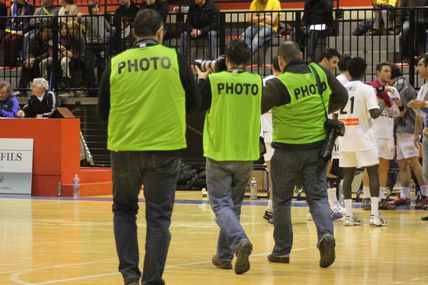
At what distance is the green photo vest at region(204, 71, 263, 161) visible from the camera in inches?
399

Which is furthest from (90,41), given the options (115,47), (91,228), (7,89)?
(91,228)

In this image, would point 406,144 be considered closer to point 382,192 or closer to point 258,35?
point 382,192

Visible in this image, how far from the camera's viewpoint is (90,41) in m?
22.8

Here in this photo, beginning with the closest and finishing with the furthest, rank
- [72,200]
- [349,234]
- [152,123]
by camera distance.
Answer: [152,123] < [349,234] < [72,200]

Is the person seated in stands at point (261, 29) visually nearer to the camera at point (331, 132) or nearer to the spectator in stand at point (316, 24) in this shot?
the spectator in stand at point (316, 24)

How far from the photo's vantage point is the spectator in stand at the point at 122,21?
22469 mm

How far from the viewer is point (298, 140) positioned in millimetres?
10617

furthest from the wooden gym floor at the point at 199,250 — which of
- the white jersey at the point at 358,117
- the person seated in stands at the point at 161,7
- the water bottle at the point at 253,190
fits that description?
the person seated in stands at the point at 161,7

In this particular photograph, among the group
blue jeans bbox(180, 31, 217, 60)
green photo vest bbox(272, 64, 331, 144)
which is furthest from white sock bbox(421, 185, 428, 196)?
green photo vest bbox(272, 64, 331, 144)

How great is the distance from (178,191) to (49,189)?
2.26m

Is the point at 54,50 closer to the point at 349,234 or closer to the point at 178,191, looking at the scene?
the point at 178,191

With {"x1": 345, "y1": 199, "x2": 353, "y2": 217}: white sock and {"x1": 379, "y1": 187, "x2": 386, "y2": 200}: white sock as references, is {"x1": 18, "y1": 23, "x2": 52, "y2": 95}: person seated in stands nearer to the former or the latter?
{"x1": 379, "y1": 187, "x2": 386, "y2": 200}: white sock

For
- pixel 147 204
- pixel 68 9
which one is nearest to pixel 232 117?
pixel 147 204

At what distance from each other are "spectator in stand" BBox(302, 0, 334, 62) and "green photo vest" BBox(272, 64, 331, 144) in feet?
33.0
